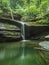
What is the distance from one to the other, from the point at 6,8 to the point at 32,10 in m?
4.74

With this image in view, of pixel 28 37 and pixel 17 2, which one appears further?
pixel 17 2

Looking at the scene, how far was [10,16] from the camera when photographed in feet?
82.3

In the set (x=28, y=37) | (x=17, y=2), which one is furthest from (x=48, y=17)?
(x=17, y=2)

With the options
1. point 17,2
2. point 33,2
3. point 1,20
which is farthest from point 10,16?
point 17,2

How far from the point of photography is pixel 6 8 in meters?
28.9

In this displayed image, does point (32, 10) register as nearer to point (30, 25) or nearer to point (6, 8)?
point (6, 8)

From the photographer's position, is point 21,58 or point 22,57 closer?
point 21,58

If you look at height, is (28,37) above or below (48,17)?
below

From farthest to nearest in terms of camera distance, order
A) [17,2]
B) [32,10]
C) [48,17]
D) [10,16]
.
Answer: [17,2], [32,10], [10,16], [48,17]

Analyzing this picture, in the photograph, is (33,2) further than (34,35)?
Yes

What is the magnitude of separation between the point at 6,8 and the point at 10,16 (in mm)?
4286

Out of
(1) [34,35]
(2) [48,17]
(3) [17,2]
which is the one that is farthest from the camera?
(3) [17,2]

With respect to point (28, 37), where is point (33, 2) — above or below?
above

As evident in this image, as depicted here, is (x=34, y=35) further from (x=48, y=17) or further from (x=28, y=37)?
(x=48, y=17)
